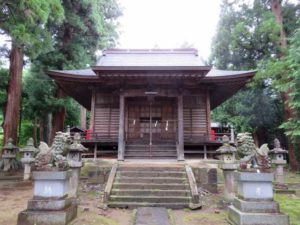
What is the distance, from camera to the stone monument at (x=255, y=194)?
4.80 meters

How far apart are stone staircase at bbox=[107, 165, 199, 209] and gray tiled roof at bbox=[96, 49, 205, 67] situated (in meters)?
6.43

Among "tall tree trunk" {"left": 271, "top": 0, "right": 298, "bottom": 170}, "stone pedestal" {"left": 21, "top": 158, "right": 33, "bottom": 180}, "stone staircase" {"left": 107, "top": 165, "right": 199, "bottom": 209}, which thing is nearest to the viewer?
"stone staircase" {"left": 107, "top": 165, "right": 199, "bottom": 209}

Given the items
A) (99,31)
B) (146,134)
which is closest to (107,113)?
(146,134)

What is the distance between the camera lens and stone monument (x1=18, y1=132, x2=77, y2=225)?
191 inches

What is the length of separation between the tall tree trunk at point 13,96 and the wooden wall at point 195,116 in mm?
9006

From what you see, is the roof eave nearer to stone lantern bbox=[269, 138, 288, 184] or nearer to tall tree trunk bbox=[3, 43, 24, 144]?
stone lantern bbox=[269, 138, 288, 184]

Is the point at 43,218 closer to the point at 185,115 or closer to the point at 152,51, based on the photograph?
the point at 185,115

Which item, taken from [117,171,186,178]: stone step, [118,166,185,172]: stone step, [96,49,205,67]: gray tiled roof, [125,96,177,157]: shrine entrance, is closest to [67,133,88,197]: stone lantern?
[117,171,186,178]: stone step

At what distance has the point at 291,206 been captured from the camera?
676cm

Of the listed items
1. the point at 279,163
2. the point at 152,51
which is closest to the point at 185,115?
the point at 279,163

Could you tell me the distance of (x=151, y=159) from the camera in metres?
10.4

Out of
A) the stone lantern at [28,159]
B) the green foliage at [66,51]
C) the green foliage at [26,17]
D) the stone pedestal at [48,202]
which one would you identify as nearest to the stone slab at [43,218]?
the stone pedestal at [48,202]

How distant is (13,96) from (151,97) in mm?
7720

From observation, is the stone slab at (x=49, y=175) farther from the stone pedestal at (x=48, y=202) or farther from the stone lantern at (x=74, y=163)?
the stone lantern at (x=74, y=163)
